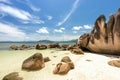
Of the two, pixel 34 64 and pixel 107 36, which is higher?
pixel 107 36

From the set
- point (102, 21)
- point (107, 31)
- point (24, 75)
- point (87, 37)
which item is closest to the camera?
point (24, 75)

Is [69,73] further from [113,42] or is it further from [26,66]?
[113,42]

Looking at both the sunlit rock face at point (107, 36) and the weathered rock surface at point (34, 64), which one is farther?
the sunlit rock face at point (107, 36)

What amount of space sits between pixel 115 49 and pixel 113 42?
66 cm

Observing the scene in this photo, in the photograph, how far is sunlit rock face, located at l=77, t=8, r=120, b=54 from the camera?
10.3m

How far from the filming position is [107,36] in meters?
11.1

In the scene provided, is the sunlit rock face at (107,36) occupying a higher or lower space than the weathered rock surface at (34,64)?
higher

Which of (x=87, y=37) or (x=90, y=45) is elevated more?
(x=87, y=37)

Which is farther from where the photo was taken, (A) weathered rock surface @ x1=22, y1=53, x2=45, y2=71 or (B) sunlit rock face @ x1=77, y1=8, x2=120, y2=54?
(B) sunlit rock face @ x1=77, y1=8, x2=120, y2=54

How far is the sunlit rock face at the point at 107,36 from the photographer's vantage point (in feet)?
33.8

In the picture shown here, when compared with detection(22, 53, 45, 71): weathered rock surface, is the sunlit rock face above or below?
above

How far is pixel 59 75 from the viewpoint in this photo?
5863 millimetres

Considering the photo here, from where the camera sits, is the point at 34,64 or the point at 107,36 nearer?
the point at 34,64

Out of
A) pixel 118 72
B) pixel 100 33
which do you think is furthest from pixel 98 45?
pixel 118 72
